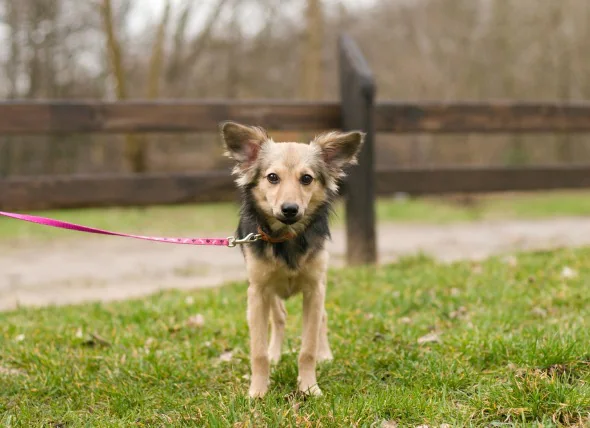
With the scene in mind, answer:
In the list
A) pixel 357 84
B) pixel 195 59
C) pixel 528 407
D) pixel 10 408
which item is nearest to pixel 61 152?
pixel 195 59

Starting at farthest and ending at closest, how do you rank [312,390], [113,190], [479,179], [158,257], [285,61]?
1. [285,61]
2. [158,257]
3. [479,179]
4. [113,190]
5. [312,390]

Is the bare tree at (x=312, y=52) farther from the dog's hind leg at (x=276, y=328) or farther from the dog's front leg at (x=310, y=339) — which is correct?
the dog's front leg at (x=310, y=339)

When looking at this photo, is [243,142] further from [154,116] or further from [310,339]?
[154,116]

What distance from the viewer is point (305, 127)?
7.47 metres

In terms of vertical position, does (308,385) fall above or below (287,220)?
below

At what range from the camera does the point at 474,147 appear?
26734 millimetres

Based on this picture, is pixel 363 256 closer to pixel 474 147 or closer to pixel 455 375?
pixel 455 375

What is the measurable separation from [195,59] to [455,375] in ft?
61.6

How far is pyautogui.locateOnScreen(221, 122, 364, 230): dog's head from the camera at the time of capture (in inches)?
132

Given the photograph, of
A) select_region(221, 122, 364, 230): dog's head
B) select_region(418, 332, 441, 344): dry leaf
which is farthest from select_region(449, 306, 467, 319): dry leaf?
select_region(221, 122, 364, 230): dog's head

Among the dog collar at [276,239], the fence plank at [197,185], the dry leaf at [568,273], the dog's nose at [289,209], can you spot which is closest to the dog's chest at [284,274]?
the dog collar at [276,239]

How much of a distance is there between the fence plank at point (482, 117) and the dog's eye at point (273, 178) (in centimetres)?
443

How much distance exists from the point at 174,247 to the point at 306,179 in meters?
6.71

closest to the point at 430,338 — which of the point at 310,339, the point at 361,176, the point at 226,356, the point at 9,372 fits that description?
the point at 310,339
